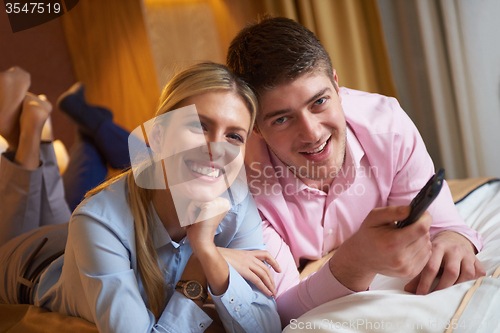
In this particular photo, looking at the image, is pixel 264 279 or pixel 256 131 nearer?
pixel 264 279

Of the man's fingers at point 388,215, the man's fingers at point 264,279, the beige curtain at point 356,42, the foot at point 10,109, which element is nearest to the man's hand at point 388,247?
the man's fingers at point 388,215

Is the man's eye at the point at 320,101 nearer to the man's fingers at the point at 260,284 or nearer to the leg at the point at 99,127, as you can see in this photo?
the man's fingers at the point at 260,284

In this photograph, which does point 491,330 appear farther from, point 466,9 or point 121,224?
point 466,9

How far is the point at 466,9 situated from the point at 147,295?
39.2 inches

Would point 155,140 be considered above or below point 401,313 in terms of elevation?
above

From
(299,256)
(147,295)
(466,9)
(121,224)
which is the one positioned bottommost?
(299,256)

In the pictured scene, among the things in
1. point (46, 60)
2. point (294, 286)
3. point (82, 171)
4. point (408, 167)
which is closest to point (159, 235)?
point (294, 286)

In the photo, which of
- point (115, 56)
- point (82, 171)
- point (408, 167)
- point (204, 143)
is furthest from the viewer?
point (115, 56)

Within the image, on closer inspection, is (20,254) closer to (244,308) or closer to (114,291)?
(114,291)

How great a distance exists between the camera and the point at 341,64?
115 cm

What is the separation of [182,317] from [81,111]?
105 cm

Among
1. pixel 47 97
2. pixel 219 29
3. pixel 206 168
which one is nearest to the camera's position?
pixel 206 168

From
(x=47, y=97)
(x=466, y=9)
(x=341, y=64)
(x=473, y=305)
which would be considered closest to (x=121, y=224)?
(x=473, y=305)

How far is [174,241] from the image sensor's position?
70 cm
